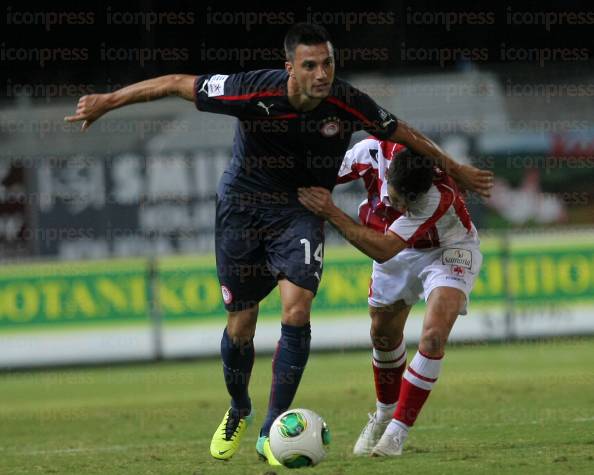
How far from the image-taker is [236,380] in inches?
291

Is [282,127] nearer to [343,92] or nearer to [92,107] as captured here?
[343,92]

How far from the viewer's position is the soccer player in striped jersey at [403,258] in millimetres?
7148

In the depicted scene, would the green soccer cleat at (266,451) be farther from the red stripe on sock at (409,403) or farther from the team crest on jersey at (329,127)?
the team crest on jersey at (329,127)

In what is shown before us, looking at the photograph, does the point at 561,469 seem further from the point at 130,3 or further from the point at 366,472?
the point at 130,3

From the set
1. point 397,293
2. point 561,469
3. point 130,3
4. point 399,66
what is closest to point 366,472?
point 561,469

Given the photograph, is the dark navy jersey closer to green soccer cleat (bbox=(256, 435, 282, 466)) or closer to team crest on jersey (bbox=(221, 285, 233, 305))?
team crest on jersey (bbox=(221, 285, 233, 305))

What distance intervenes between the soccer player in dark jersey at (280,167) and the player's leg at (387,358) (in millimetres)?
910

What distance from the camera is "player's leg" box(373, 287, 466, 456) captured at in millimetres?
7199

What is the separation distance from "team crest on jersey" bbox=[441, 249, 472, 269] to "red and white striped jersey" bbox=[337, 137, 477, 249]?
0.24 feet

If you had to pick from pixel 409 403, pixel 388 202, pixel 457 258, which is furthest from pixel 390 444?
pixel 388 202

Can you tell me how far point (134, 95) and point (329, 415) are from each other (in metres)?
4.00

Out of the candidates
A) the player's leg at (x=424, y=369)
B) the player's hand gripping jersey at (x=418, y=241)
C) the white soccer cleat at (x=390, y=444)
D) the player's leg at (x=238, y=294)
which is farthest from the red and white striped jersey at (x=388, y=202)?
the white soccer cleat at (x=390, y=444)

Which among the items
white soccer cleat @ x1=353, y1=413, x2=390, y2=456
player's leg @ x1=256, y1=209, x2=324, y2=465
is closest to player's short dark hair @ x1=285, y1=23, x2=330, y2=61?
player's leg @ x1=256, y1=209, x2=324, y2=465

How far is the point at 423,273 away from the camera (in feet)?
25.0
